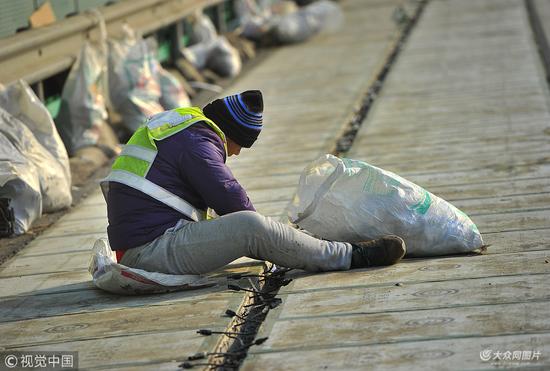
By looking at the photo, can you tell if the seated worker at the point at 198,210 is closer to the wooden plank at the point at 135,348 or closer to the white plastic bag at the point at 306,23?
the wooden plank at the point at 135,348

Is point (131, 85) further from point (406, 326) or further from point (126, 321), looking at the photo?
point (406, 326)

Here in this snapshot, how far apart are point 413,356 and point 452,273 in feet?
3.99

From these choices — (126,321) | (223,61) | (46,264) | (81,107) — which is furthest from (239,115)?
(223,61)

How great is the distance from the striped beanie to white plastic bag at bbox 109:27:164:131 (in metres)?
4.94

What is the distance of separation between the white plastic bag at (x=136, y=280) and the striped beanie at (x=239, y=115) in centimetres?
75

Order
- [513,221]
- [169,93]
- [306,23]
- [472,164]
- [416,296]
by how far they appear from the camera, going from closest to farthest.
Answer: [416,296] < [513,221] < [472,164] < [169,93] < [306,23]

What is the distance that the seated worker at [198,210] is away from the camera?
552 cm

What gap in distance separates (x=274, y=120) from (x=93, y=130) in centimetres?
210

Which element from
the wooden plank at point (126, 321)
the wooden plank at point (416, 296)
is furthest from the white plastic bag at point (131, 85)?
the wooden plank at point (416, 296)

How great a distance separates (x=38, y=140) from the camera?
8.24 meters

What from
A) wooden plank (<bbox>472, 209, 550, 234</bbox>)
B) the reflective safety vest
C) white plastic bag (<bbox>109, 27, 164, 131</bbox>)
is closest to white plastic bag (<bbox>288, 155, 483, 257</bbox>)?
wooden plank (<bbox>472, 209, 550, 234</bbox>)

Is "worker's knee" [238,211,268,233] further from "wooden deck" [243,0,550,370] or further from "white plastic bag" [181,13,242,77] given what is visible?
"white plastic bag" [181,13,242,77]

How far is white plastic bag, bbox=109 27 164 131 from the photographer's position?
34.9 feet

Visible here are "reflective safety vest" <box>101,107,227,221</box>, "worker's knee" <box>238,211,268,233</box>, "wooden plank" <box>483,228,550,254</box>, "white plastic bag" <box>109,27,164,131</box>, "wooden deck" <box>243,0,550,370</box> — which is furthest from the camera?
"white plastic bag" <box>109,27,164,131</box>
